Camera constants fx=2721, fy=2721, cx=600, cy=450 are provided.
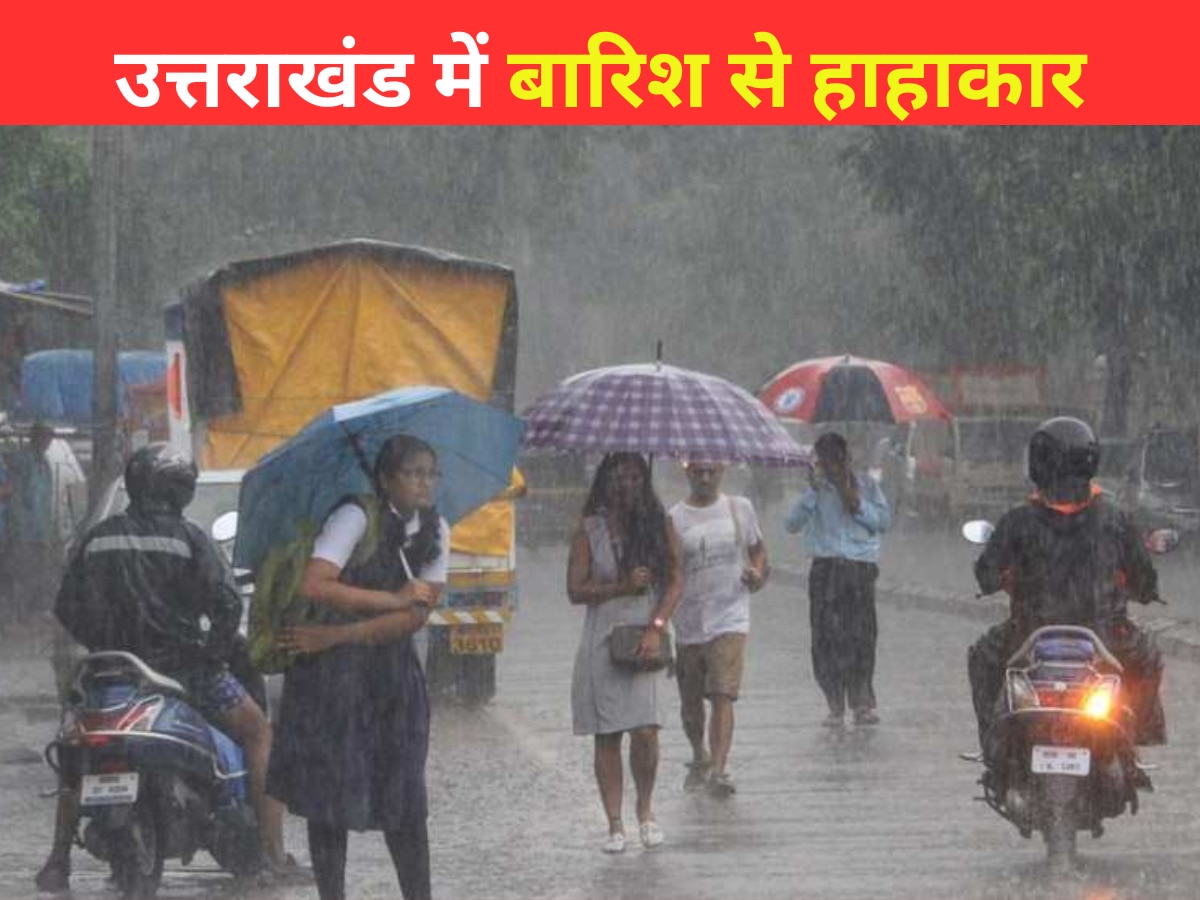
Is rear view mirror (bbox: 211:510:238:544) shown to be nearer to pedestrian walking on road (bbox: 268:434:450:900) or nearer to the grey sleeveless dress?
the grey sleeveless dress

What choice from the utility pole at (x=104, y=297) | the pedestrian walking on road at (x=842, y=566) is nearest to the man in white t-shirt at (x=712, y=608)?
the pedestrian walking on road at (x=842, y=566)

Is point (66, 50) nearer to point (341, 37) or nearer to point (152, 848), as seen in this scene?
point (341, 37)

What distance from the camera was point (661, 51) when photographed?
26.0m

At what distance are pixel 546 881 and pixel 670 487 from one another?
159ft

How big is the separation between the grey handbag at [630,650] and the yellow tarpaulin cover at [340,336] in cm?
704

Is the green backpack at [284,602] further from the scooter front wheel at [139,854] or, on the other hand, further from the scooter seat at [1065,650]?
the scooter seat at [1065,650]

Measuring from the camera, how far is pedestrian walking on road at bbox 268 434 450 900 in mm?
7301

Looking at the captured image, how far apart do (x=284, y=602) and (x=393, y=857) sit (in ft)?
2.52

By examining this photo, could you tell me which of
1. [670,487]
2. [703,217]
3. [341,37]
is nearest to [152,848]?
[341,37]

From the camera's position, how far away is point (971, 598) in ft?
77.9

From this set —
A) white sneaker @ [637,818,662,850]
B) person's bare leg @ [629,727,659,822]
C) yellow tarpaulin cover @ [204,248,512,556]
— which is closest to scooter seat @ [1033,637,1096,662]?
person's bare leg @ [629,727,659,822]

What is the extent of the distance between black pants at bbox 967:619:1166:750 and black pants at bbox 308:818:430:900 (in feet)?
8.08

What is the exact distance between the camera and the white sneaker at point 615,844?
9883 millimetres

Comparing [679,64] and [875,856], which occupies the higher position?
[679,64]
